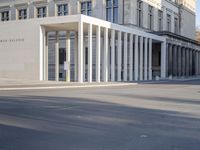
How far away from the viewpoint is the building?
123 feet

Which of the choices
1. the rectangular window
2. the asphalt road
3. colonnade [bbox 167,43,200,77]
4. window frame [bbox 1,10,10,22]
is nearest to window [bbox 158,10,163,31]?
colonnade [bbox 167,43,200,77]

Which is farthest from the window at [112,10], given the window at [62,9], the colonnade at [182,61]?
the colonnade at [182,61]

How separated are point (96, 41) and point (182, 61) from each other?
28832 millimetres

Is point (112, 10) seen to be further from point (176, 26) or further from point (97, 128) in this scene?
point (97, 128)

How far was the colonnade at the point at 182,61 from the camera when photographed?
190 ft

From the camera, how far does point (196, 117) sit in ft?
39.6

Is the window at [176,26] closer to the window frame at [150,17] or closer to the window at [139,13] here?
the window frame at [150,17]

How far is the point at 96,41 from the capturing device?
39.6 meters

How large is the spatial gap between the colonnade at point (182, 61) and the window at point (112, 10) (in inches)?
371

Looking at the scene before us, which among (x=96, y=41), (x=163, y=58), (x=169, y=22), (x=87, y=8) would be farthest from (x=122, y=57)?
(x=169, y=22)

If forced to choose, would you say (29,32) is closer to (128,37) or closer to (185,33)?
(128,37)

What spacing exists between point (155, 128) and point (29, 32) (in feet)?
97.4

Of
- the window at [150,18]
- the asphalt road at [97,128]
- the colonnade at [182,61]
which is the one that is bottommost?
the asphalt road at [97,128]

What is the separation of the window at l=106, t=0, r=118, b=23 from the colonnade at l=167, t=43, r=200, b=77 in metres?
9.43
